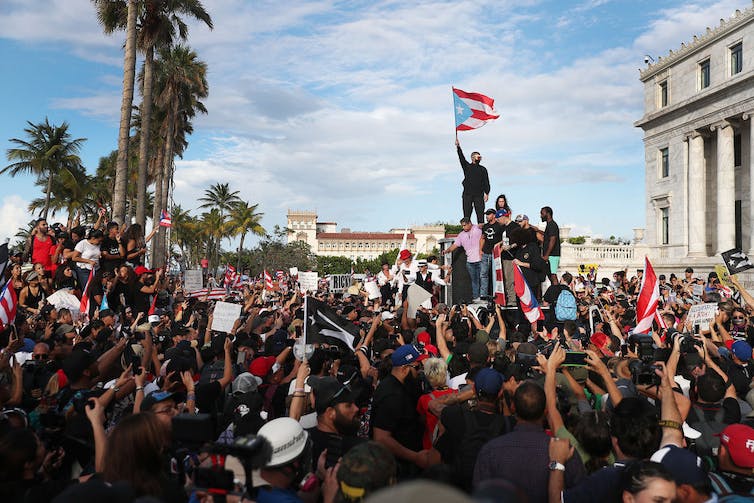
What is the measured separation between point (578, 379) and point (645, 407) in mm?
2036

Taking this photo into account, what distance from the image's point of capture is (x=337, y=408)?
14.6ft

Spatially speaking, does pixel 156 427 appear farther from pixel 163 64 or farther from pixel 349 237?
pixel 349 237

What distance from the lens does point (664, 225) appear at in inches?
1683

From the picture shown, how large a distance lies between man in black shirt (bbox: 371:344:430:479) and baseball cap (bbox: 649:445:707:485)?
1731mm

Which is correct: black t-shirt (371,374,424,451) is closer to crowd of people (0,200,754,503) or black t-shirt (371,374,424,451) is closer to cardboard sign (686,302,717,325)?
crowd of people (0,200,754,503)

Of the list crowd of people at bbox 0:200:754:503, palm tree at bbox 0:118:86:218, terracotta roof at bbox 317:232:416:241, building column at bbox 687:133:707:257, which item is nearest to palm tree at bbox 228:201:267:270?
palm tree at bbox 0:118:86:218

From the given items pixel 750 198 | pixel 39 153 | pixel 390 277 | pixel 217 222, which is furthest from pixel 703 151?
pixel 217 222

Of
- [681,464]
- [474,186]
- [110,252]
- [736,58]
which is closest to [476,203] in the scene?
[474,186]

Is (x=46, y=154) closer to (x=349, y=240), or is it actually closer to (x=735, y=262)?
(x=735, y=262)

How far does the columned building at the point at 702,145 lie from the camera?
119 ft

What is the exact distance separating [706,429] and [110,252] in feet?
35.2

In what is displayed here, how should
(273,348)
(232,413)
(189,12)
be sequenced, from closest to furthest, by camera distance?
(232,413) < (273,348) < (189,12)

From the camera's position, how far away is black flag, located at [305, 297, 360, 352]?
7047 millimetres

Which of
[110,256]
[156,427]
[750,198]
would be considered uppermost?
[750,198]
